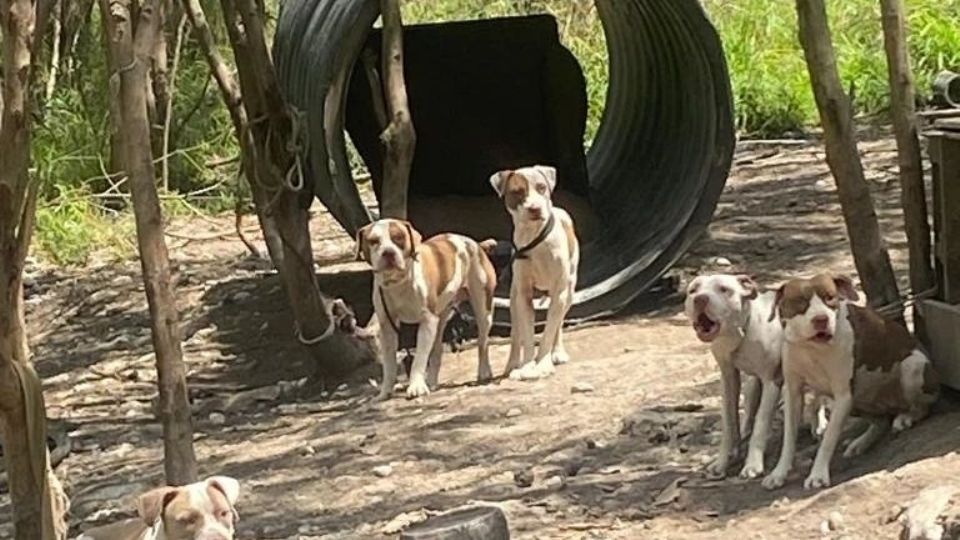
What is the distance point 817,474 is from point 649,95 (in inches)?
259

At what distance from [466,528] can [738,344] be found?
2182mm

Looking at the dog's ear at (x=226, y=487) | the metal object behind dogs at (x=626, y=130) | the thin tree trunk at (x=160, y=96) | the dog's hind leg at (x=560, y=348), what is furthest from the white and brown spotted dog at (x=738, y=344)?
the thin tree trunk at (x=160, y=96)

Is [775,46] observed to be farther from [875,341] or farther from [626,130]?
[875,341]

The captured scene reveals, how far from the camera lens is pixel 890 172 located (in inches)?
549

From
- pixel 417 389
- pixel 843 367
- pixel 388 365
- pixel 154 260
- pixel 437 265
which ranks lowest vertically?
pixel 417 389

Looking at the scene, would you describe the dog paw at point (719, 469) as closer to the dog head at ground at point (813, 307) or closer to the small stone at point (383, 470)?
the dog head at ground at point (813, 307)

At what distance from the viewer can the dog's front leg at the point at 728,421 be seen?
712 centimetres

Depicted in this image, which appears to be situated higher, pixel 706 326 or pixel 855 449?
pixel 706 326

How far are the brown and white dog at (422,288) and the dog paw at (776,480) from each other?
2910 millimetres

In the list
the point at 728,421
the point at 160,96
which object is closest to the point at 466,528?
the point at 728,421

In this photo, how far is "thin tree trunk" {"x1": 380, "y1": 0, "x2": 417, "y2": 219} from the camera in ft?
34.9

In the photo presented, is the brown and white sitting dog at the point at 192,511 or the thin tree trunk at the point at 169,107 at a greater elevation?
the thin tree trunk at the point at 169,107

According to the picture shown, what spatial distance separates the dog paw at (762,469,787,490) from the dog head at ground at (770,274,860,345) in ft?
1.65

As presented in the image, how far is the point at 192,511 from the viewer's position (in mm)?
5414
